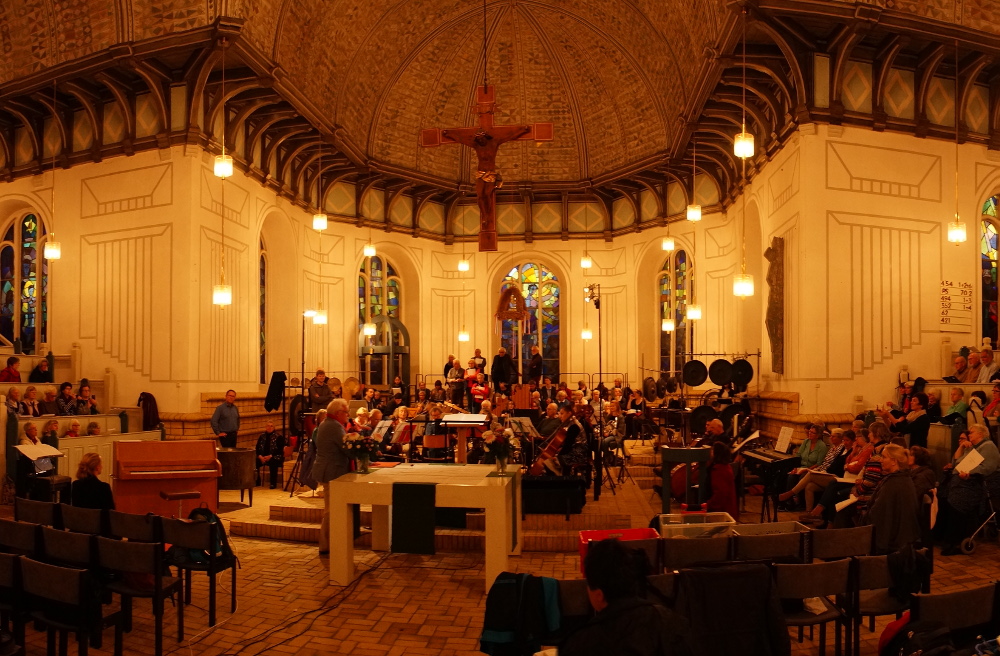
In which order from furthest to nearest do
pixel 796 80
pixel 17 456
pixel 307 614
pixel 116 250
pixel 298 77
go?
pixel 298 77 < pixel 116 250 < pixel 796 80 < pixel 17 456 < pixel 307 614

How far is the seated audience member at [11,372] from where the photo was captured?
13.0 meters

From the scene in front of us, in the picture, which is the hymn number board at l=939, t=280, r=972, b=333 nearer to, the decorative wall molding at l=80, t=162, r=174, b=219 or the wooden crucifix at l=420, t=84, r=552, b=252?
the wooden crucifix at l=420, t=84, r=552, b=252

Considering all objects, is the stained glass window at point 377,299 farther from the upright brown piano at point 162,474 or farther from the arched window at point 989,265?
the arched window at point 989,265

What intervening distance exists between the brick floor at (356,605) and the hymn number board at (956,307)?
5190mm

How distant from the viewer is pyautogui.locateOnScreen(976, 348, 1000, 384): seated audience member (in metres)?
11.0

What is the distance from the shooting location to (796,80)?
12148 mm

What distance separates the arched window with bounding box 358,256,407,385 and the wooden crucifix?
890 cm

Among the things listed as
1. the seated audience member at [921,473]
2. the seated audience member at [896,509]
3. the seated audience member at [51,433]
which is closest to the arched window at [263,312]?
the seated audience member at [51,433]

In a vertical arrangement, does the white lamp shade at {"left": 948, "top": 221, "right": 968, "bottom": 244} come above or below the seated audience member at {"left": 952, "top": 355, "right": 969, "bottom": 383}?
above

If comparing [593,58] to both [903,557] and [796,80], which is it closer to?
Result: [796,80]

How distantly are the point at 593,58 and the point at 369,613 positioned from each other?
17277mm

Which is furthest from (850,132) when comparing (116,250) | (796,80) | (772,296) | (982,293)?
(116,250)

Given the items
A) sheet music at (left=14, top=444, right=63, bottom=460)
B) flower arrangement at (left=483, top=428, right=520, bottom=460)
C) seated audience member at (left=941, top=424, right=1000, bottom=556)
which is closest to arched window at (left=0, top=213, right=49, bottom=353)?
sheet music at (left=14, top=444, right=63, bottom=460)

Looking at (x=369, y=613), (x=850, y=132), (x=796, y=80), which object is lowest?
(x=369, y=613)
